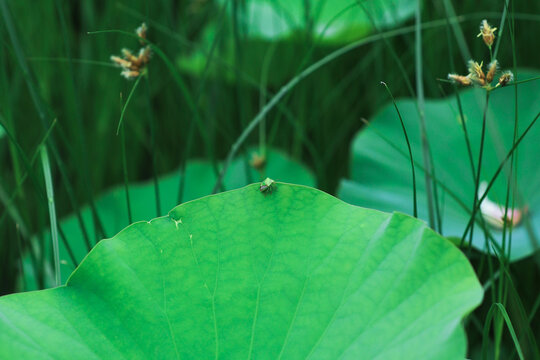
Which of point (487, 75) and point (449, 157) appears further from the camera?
point (449, 157)

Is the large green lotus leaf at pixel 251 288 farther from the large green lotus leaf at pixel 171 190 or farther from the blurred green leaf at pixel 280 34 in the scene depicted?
the blurred green leaf at pixel 280 34

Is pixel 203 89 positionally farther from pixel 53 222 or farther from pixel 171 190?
pixel 53 222

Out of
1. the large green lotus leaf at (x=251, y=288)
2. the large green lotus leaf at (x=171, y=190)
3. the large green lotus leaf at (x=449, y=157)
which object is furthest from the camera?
the large green lotus leaf at (x=171, y=190)

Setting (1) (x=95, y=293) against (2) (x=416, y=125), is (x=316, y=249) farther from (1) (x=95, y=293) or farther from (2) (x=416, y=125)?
(2) (x=416, y=125)

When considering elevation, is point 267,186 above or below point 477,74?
below

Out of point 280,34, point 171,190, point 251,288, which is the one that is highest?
point 280,34

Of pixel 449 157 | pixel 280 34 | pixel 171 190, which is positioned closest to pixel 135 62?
pixel 171 190

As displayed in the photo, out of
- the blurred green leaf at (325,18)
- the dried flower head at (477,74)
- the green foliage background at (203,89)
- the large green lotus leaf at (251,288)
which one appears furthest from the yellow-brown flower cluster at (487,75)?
the green foliage background at (203,89)
